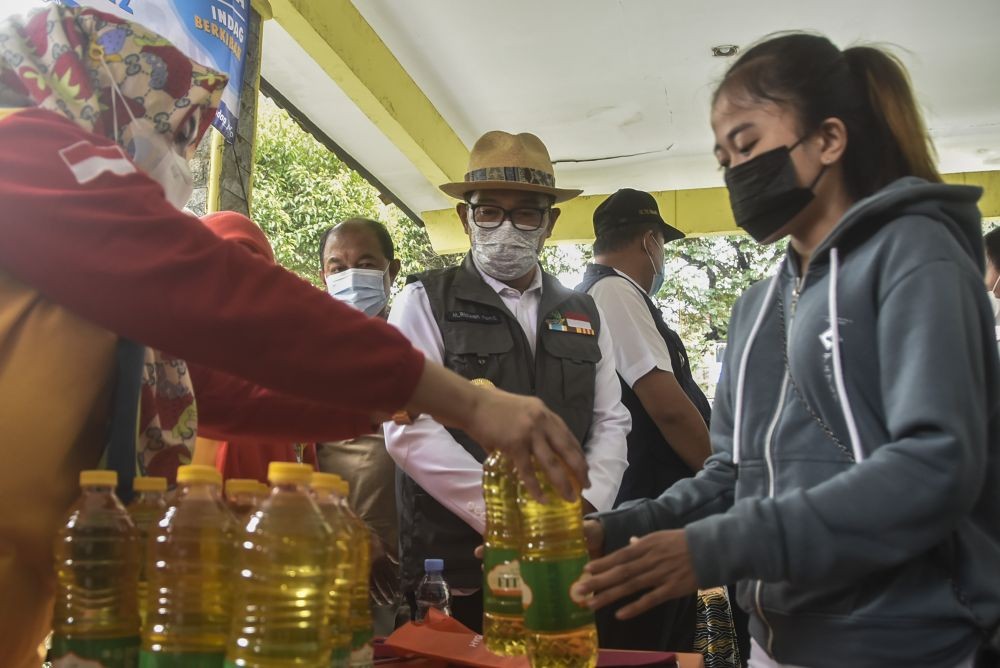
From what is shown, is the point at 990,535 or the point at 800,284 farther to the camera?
the point at 800,284

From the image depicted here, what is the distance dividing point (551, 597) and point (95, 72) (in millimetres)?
1209

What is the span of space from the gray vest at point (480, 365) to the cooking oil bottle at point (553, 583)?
116 centimetres

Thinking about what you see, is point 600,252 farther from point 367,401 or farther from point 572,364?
point 367,401

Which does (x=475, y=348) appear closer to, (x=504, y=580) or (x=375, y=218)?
(x=504, y=580)

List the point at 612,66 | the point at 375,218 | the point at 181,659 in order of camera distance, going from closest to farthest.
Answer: the point at 181,659, the point at 612,66, the point at 375,218

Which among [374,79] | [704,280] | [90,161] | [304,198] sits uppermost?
[304,198]

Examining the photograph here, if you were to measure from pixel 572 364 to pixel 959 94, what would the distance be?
239 inches

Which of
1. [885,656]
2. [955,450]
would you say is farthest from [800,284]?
[885,656]

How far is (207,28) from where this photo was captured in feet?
12.0

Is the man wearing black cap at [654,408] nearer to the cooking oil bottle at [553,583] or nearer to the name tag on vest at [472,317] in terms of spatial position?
the name tag on vest at [472,317]

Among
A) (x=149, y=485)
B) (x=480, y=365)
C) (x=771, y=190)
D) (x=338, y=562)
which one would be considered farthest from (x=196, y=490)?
(x=480, y=365)

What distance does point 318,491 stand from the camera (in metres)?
1.37

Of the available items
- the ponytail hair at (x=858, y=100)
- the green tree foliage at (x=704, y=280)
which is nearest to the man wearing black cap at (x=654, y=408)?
the ponytail hair at (x=858, y=100)

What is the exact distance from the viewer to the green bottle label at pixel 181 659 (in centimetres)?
118
